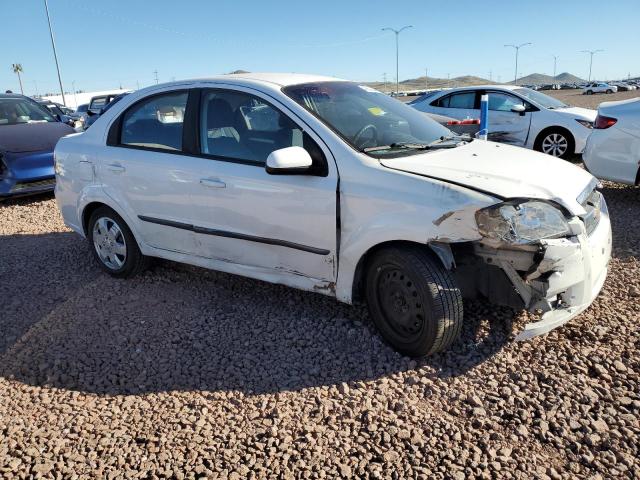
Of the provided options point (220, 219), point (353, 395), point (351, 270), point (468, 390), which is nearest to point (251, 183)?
point (220, 219)

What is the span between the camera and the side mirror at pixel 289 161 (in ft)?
10.4

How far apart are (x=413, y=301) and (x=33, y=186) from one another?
6962mm

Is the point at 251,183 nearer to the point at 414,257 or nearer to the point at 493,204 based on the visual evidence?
the point at 414,257

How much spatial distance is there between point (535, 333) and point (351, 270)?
110 cm

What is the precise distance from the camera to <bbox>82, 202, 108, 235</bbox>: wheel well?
185 inches

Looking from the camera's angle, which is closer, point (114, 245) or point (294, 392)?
point (294, 392)

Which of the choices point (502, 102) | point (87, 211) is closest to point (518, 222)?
point (87, 211)

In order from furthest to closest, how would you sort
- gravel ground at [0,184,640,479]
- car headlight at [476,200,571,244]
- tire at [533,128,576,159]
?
tire at [533,128,576,159] → car headlight at [476,200,571,244] → gravel ground at [0,184,640,479]

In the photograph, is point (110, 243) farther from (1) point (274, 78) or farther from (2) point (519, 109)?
(2) point (519, 109)

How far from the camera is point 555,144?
9609 mm

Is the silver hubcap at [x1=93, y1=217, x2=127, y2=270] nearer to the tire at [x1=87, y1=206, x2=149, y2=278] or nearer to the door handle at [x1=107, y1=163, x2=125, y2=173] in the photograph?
the tire at [x1=87, y1=206, x2=149, y2=278]

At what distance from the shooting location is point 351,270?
3.29m

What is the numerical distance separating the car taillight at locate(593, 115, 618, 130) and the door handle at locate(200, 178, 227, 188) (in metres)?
4.76

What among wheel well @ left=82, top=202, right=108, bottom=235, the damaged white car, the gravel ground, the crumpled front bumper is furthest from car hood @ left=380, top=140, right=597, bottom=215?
wheel well @ left=82, top=202, right=108, bottom=235
